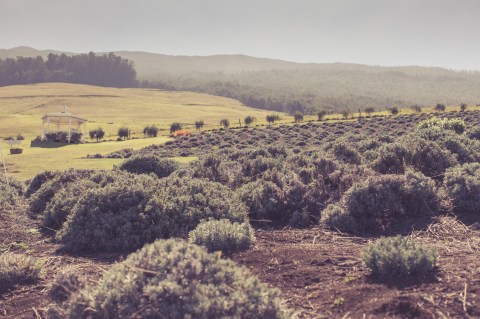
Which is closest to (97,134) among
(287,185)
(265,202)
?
(287,185)

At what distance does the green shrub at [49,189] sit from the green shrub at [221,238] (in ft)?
16.3

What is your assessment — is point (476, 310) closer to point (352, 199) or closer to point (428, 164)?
point (352, 199)

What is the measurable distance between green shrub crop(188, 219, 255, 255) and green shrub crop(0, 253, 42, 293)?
1943mm

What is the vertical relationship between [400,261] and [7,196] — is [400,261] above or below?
above

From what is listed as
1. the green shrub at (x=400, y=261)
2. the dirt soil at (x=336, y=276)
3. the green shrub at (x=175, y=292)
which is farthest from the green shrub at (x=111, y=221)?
the green shrub at (x=400, y=261)

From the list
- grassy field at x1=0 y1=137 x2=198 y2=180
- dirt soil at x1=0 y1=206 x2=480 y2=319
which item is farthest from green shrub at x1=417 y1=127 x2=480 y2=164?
grassy field at x1=0 y1=137 x2=198 y2=180

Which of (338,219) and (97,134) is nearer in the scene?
(338,219)

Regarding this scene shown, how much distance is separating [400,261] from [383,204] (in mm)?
2781

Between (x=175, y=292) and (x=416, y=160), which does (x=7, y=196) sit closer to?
(x=175, y=292)

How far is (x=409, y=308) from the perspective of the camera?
400 centimetres

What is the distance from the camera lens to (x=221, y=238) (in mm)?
6078

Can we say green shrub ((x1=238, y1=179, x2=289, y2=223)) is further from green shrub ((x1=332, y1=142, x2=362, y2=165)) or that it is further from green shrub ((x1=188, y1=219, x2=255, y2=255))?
green shrub ((x1=332, y1=142, x2=362, y2=165))

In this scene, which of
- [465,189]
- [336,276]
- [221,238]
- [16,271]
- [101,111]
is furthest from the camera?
[101,111]

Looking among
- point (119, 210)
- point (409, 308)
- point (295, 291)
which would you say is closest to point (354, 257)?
point (295, 291)
